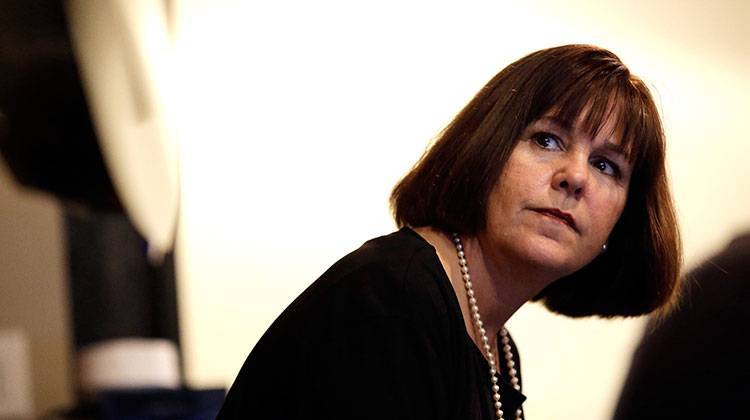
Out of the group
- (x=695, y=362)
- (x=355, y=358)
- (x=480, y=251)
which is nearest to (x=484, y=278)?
(x=480, y=251)

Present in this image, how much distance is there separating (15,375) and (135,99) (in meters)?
0.38

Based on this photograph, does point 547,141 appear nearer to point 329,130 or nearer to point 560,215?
point 560,215

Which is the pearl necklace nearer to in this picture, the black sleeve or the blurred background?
the black sleeve

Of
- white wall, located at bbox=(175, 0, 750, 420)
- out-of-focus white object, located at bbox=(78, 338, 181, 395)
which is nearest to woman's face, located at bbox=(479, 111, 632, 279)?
white wall, located at bbox=(175, 0, 750, 420)

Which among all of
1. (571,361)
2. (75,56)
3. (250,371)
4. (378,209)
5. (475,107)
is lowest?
(571,361)

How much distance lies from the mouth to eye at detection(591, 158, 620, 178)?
67mm

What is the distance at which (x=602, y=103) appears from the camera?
37.3 inches

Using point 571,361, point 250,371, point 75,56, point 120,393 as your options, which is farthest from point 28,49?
point 571,361

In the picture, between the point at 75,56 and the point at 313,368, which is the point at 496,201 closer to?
the point at 313,368

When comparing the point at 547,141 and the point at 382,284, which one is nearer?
the point at 382,284

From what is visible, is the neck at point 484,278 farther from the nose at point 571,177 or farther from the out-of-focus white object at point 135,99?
the out-of-focus white object at point 135,99

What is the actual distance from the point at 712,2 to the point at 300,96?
0.78 m

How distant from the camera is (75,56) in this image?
124 cm

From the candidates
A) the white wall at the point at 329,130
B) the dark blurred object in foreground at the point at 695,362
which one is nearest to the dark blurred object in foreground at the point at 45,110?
the white wall at the point at 329,130
